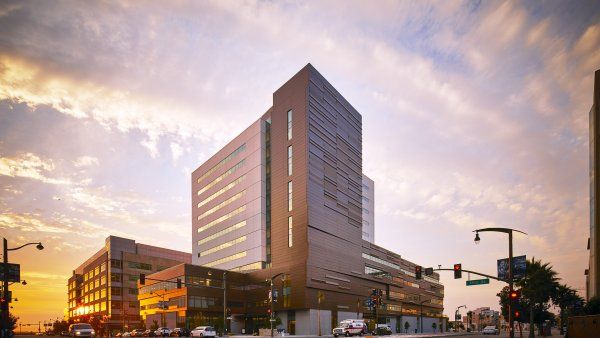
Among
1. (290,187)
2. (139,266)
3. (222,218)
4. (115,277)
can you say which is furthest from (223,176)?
(115,277)

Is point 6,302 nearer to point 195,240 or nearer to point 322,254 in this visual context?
point 322,254

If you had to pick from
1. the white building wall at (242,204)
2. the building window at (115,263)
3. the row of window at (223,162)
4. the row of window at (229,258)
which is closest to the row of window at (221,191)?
the white building wall at (242,204)

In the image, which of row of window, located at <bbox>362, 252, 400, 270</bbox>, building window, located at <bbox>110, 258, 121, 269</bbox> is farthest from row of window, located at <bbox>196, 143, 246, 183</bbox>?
row of window, located at <bbox>362, 252, 400, 270</bbox>

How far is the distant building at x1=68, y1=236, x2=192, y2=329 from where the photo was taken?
461 ft

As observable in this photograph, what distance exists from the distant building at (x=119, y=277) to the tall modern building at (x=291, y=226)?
27.0 m

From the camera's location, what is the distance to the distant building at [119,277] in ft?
461

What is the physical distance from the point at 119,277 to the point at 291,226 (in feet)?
253

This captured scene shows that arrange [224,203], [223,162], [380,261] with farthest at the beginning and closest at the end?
[380,261] < [223,162] < [224,203]

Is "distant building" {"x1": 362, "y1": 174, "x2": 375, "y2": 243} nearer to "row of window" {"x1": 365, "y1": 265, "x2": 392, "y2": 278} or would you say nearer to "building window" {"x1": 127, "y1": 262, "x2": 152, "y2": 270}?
"row of window" {"x1": 365, "y1": 265, "x2": 392, "y2": 278}

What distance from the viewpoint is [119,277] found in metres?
143

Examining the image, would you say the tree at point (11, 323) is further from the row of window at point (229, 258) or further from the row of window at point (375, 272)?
the row of window at point (375, 272)

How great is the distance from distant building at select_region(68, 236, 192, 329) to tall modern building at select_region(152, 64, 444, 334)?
88.4 feet

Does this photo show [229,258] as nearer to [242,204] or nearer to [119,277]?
[242,204]

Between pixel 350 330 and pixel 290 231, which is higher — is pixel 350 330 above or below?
below
